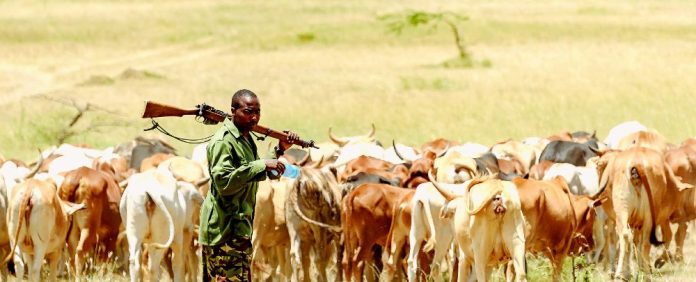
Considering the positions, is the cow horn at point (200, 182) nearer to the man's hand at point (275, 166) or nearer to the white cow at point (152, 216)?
the white cow at point (152, 216)

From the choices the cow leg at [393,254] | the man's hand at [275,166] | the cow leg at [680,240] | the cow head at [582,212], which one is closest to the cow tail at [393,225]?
the cow leg at [393,254]

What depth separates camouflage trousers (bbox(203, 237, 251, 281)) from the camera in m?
9.05

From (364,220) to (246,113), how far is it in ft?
18.3

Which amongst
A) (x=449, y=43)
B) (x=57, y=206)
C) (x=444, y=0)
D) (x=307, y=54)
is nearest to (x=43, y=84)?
(x=307, y=54)

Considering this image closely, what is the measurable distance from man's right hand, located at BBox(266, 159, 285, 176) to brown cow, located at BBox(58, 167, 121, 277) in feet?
23.6

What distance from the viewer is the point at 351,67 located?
5222cm

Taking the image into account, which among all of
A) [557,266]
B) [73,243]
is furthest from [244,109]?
[73,243]

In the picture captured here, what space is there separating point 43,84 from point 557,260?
38544 millimetres

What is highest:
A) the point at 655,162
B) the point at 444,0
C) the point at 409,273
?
the point at 444,0

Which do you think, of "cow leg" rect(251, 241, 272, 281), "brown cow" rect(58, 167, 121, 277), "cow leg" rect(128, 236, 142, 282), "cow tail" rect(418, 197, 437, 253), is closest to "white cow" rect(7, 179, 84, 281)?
"cow leg" rect(128, 236, 142, 282)

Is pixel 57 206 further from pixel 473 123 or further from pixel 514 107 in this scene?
pixel 514 107

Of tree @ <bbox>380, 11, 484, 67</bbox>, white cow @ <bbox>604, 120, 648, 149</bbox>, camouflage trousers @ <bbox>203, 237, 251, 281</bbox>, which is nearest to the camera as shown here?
camouflage trousers @ <bbox>203, 237, 251, 281</bbox>

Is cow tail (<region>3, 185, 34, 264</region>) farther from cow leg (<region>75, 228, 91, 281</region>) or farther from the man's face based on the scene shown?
the man's face

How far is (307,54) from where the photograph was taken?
5769 centimetres
